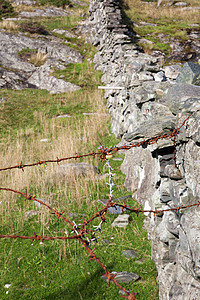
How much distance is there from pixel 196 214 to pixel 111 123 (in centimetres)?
761

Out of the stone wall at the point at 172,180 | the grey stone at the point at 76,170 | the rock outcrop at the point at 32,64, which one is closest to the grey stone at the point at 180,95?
the stone wall at the point at 172,180

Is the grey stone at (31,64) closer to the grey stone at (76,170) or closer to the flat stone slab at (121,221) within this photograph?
the grey stone at (76,170)

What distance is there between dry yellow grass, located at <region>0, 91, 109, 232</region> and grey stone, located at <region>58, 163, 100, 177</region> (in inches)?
4.9

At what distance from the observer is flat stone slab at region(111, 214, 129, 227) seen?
14.8 ft

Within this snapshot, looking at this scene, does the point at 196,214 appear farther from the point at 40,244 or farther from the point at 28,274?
the point at 40,244

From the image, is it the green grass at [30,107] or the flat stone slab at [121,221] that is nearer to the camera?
the flat stone slab at [121,221]

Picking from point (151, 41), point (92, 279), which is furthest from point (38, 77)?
point (92, 279)

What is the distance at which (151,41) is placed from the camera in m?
14.1

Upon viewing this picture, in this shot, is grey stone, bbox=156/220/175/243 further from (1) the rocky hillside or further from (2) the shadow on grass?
(2) the shadow on grass

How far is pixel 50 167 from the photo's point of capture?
6.52 m

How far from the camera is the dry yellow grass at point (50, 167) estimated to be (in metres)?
5.39

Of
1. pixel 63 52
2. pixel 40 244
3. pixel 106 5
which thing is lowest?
pixel 40 244

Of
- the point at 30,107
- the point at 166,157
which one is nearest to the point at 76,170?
the point at 166,157

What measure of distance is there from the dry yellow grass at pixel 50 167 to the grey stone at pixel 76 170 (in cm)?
12
